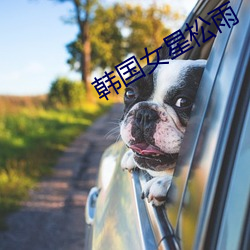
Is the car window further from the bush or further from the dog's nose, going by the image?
the bush

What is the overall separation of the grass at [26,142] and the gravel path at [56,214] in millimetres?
148

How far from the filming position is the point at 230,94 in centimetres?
109

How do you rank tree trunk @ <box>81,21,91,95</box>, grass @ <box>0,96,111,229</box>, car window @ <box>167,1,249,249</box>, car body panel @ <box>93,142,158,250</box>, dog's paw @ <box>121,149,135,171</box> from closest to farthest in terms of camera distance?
car window @ <box>167,1,249,249</box>
car body panel @ <box>93,142,158,250</box>
dog's paw @ <box>121,149,135,171</box>
grass @ <box>0,96,111,229</box>
tree trunk @ <box>81,21,91,95</box>

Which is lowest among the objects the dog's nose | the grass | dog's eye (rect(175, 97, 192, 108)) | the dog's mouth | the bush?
the grass

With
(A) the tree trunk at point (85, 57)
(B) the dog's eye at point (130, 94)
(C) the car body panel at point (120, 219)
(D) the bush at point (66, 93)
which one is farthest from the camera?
(A) the tree trunk at point (85, 57)

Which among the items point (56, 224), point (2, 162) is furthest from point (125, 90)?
point (2, 162)

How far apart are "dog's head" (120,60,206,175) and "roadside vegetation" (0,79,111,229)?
318cm

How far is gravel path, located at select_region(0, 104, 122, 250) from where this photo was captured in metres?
4.14

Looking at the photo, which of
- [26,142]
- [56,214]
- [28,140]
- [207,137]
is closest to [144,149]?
[207,137]

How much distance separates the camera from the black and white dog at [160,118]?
1449 millimetres

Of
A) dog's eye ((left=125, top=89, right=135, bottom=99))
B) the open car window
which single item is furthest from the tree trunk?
the open car window

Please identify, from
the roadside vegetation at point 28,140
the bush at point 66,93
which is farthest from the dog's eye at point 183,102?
the bush at point 66,93

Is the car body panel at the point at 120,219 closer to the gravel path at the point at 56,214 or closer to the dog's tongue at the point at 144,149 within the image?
the dog's tongue at the point at 144,149

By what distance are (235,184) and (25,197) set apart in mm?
4541
